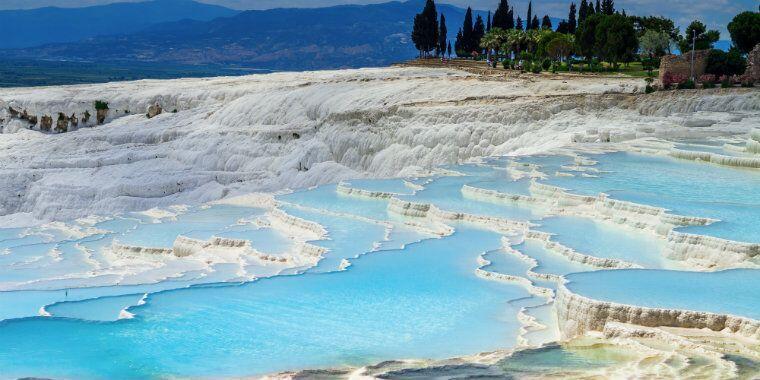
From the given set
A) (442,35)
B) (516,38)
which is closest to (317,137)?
(516,38)

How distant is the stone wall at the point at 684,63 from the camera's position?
2872 cm

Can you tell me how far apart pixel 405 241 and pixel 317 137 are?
44.8 ft

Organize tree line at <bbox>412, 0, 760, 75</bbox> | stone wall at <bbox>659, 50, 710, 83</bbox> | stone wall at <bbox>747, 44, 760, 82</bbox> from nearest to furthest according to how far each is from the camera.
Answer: stone wall at <bbox>747, 44, 760, 82</bbox> → stone wall at <bbox>659, 50, 710, 83</bbox> → tree line at <bbox>412, 0, 760, 75</bbox>

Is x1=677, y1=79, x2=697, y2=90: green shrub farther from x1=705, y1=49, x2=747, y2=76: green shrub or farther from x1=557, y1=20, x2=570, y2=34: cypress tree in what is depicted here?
x1=557, y1=20, x2=570, y2=34: cypress tree

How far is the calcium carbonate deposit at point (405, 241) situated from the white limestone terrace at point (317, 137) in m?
0.08

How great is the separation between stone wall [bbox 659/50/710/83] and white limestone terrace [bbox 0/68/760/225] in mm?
1378

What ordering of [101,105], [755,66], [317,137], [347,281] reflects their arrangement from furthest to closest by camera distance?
[101,105] < [755,66] < [317,137] < [347,281]

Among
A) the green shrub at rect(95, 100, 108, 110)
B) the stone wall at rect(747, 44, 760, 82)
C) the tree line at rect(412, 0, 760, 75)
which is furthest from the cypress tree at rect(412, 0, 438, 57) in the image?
the stone wall at rect(747, 44, 760, 82)

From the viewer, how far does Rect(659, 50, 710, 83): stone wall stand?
28719mm

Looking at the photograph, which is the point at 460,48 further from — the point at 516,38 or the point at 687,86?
the point at 687,86

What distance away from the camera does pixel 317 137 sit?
26.8 meters

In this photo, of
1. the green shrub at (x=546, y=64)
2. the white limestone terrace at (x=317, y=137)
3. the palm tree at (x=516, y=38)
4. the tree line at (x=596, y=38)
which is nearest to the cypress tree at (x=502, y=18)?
the tree line at (x=596, y=38)

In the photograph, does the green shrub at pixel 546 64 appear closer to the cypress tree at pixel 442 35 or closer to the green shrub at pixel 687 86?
the green shrub at pixel 687 86

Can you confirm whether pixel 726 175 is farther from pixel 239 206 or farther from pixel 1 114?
pixel 1 114
